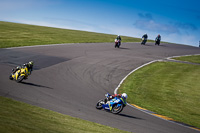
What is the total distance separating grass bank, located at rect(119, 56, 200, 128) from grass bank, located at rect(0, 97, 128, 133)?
6587mm

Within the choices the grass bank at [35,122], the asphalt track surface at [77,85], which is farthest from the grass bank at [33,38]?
the grass bank at [35,122]

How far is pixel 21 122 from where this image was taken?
7430mm

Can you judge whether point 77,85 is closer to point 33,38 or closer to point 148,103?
A: point 148,103

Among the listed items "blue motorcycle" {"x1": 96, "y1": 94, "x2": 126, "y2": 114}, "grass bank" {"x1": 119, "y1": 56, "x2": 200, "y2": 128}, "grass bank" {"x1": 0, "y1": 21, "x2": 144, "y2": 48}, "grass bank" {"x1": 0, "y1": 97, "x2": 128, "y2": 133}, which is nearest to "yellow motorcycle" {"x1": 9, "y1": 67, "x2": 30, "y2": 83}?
"grass bank" {"x1": 0, "y1": 97, "x2": 128, "y2": 133}

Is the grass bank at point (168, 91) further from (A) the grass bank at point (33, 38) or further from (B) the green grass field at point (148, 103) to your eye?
(A) the grass bank at point (33, 38)

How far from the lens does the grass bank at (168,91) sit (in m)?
15.2

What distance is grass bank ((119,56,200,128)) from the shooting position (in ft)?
49.7

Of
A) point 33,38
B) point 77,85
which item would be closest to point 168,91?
point 77,85

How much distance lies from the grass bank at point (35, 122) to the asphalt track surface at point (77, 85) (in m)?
1.20

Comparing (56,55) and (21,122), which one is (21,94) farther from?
(56,55)

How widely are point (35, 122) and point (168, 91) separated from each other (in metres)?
13.3

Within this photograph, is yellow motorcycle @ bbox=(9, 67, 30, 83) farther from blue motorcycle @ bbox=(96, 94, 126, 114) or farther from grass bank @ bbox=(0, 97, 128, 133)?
blue motorcycle @ bbox=(96, 94, 126, 114)

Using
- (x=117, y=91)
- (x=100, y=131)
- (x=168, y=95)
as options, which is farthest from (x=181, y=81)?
(x=100, y=131)

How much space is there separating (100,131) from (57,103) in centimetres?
391
